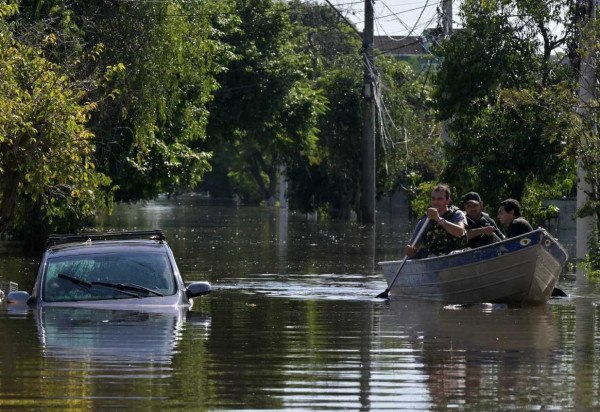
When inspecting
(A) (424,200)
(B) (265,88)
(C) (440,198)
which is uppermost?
(B) (265,88)

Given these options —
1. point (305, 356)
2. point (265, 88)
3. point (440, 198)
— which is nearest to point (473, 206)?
point (440, 198)

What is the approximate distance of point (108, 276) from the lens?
15555 mm

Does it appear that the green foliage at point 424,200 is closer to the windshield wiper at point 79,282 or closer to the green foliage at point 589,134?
the green foliage at point 589,134

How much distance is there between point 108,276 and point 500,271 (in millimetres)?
7346

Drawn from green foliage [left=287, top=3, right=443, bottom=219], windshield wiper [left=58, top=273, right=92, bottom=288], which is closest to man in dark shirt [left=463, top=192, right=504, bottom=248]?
windshield wiper [left=58, top=273, right=92, bottom=288]

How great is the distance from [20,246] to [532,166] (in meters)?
14.8

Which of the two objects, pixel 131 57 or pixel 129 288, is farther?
pixel 131 57

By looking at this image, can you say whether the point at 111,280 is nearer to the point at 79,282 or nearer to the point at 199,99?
the point at 79,282

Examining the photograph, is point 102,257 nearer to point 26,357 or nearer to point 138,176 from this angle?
point 26,357

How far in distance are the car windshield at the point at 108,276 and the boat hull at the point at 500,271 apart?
660 cm

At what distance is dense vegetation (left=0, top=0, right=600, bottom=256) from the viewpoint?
21406 mm

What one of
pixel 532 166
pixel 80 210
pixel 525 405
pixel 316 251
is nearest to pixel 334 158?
pixel 316 251

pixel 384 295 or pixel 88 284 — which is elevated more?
pixel 88 284

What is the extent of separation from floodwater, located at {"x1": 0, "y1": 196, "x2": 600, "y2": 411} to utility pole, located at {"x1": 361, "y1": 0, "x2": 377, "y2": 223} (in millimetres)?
31302
